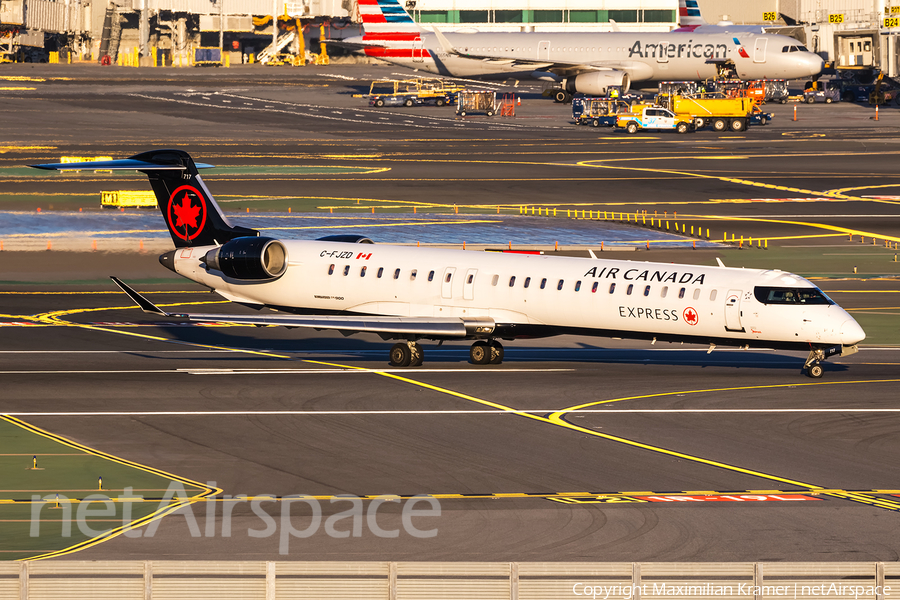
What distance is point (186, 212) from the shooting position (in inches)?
1677

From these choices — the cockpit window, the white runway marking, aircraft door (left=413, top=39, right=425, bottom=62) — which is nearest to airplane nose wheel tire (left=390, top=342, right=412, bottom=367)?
the white runway marking

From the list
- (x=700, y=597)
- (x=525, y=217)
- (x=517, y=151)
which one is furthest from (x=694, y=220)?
(x=700, y=597)

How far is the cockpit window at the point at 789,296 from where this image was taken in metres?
35.5

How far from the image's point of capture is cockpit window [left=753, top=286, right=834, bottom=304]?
117ft

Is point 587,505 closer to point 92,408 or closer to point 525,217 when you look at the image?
point 92,408

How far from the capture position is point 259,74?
17462cm

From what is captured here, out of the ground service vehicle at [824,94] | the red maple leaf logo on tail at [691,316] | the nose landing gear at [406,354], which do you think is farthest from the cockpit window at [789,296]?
the ground service vehicle at [824,94]

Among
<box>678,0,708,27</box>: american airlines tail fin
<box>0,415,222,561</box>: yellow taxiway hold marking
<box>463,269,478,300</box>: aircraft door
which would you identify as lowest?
<box>0,415,222,561</box>: yellow taxiway hold marking

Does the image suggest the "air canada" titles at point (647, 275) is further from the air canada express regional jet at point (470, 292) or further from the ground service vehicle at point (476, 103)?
the ground service vehicle at point (476, 103)

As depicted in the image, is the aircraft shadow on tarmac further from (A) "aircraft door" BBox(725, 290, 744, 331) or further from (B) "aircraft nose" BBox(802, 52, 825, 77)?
(B) "aircraft nose" BBox(802, 52, 825, 77)

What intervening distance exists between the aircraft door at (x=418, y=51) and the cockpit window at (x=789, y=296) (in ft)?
330

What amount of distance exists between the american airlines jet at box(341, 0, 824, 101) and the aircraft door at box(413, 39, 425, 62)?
0.33 feet

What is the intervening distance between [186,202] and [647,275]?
49.6ft

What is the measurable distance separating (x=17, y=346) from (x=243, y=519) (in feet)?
70.9
